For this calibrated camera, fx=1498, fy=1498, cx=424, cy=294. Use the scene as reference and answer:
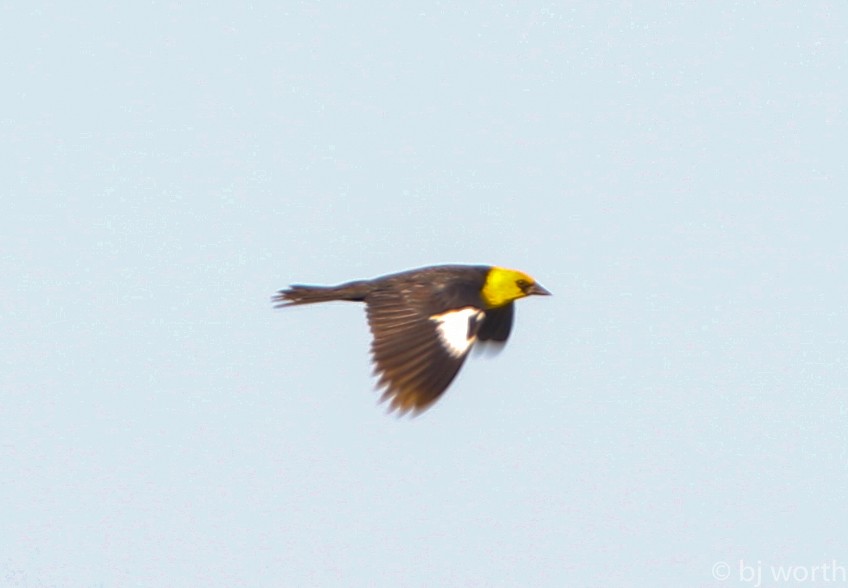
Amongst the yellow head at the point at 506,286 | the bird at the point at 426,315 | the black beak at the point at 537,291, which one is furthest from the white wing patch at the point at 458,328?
the black beak at the point at 537,291

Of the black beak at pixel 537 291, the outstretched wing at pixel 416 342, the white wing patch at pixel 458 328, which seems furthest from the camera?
the black beak at pixel 537 291

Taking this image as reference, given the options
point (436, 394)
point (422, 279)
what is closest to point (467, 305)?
point (422, 279)

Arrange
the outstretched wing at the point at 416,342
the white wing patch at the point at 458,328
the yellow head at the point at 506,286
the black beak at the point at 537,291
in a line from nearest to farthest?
the outstretched wing at the point at 416,342, the white wing patch at the point at 458,328, the yellow head at the point at 506,286, the black beak at the point at 537,291

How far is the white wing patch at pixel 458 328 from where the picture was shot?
10.7 m

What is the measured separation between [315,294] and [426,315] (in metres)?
1.47

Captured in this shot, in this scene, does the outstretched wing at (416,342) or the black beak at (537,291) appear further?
the black beak at (537,291)

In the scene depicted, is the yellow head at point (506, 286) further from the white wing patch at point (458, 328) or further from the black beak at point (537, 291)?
the white wing patch at point (458, 328)

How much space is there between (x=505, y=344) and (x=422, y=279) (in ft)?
5.60

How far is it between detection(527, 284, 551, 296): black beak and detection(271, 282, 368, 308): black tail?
1.48 meters

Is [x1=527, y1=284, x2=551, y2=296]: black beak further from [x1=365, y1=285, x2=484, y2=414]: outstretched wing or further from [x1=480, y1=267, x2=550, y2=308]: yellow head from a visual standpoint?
[x1=365, y1=285, x2=484, y2=414]: outstretched wing

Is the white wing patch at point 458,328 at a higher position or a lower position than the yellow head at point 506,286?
lower

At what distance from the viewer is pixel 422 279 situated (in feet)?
39.2

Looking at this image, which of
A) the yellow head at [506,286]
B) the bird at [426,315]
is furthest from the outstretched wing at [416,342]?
the yellow head at [506,286]

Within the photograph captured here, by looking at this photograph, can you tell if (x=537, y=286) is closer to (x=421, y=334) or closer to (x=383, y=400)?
(x=421, y=334)
